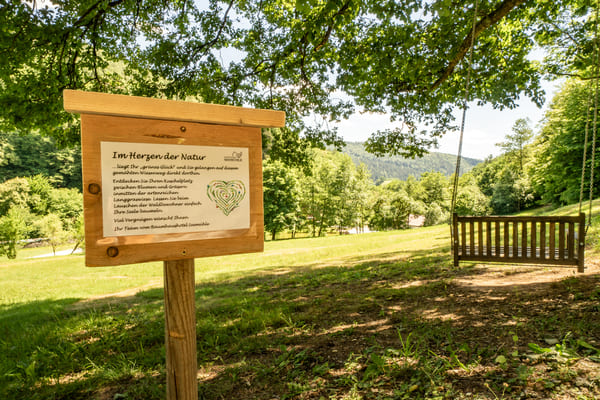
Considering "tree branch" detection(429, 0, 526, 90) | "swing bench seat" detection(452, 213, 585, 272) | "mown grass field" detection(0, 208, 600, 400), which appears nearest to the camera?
"mown grass field" detection(0, 208, 600, 400)

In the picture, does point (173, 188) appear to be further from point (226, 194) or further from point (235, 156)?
point (235, 156)

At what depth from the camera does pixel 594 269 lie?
5.86m

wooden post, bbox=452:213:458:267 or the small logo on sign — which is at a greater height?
the small logo on sign

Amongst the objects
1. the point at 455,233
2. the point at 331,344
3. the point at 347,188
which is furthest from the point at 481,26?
the point at 347,188

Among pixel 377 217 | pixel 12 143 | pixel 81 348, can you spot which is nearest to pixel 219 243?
pixel 81 348

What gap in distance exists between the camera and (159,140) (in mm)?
1845

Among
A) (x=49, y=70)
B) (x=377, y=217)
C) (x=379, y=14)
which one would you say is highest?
(x=379, y=14)

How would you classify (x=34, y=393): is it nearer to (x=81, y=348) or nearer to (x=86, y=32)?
(x=81, y=348)

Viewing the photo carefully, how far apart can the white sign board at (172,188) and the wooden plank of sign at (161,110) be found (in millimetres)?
164

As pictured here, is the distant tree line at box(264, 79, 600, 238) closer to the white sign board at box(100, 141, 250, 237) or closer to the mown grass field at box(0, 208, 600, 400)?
the mown grass field at box(0, 208, 600, 400)

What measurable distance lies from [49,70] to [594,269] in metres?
11.2

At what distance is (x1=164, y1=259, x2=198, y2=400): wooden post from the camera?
2.04 metres

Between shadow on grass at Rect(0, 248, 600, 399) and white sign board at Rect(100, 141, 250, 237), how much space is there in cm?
179

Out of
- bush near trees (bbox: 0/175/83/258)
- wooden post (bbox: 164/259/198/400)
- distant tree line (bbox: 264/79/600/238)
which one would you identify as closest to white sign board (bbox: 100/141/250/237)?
wooden post (bbox: 164/259/198/400)
